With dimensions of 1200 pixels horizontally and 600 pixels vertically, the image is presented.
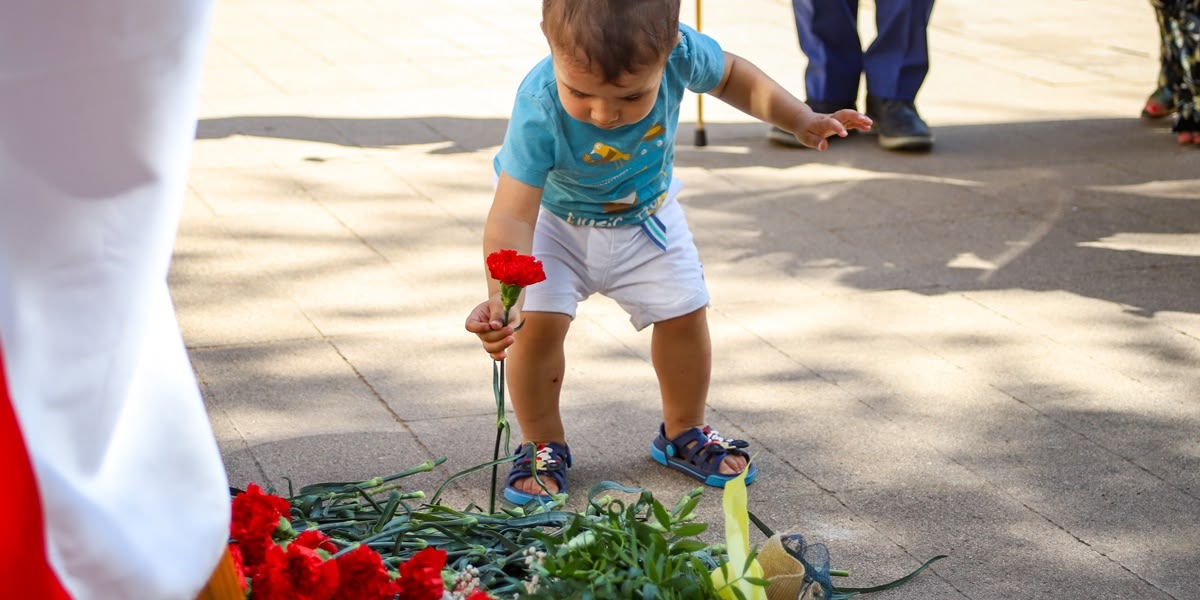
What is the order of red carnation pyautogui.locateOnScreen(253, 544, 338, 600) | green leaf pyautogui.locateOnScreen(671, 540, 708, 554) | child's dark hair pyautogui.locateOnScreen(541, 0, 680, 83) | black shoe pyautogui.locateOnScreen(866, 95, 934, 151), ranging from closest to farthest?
1. red carnation pyautogui.locateOnScreen(253, 544, 338, 600)
2. green leaf pyautogui.locateOnScreen(671, 540, 708, 554)
3. child's dark hair pyautogui.locateOnScreen(541, 0, 680, 83)
4. black shoe pyautogui.locateOnScreen(866, 95, 934, 151)

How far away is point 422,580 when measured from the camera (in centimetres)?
202

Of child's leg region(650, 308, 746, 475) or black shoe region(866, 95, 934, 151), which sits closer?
child's leg region(650, 308, 746, 475)

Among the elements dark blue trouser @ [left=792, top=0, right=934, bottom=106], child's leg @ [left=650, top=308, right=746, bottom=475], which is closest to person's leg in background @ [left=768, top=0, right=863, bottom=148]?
dark blue trouser @ [left=792, top=0, right=934, bottom=106]

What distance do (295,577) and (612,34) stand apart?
1086mm

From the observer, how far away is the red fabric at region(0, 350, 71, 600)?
133 cm

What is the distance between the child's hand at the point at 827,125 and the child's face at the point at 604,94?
403 mm

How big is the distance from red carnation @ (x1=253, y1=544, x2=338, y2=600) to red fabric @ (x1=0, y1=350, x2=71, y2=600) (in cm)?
65

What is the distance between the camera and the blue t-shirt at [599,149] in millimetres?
2771

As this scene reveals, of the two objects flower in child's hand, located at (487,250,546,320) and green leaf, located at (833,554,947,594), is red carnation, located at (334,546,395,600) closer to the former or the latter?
flower in child's hand, located at (487,250,546,320)

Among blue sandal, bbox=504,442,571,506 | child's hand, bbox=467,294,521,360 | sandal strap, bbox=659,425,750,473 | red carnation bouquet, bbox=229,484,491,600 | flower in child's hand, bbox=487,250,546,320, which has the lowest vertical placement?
blue sandal, bbox=504,442,571,506

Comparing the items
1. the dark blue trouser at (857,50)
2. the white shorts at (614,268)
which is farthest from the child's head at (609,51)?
the dark blue trouser at (857,50)

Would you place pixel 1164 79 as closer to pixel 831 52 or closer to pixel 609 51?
pixel 831 52

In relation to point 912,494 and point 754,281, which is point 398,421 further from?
point 754,281

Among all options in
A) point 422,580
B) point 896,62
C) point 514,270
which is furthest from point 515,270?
point 896,62
